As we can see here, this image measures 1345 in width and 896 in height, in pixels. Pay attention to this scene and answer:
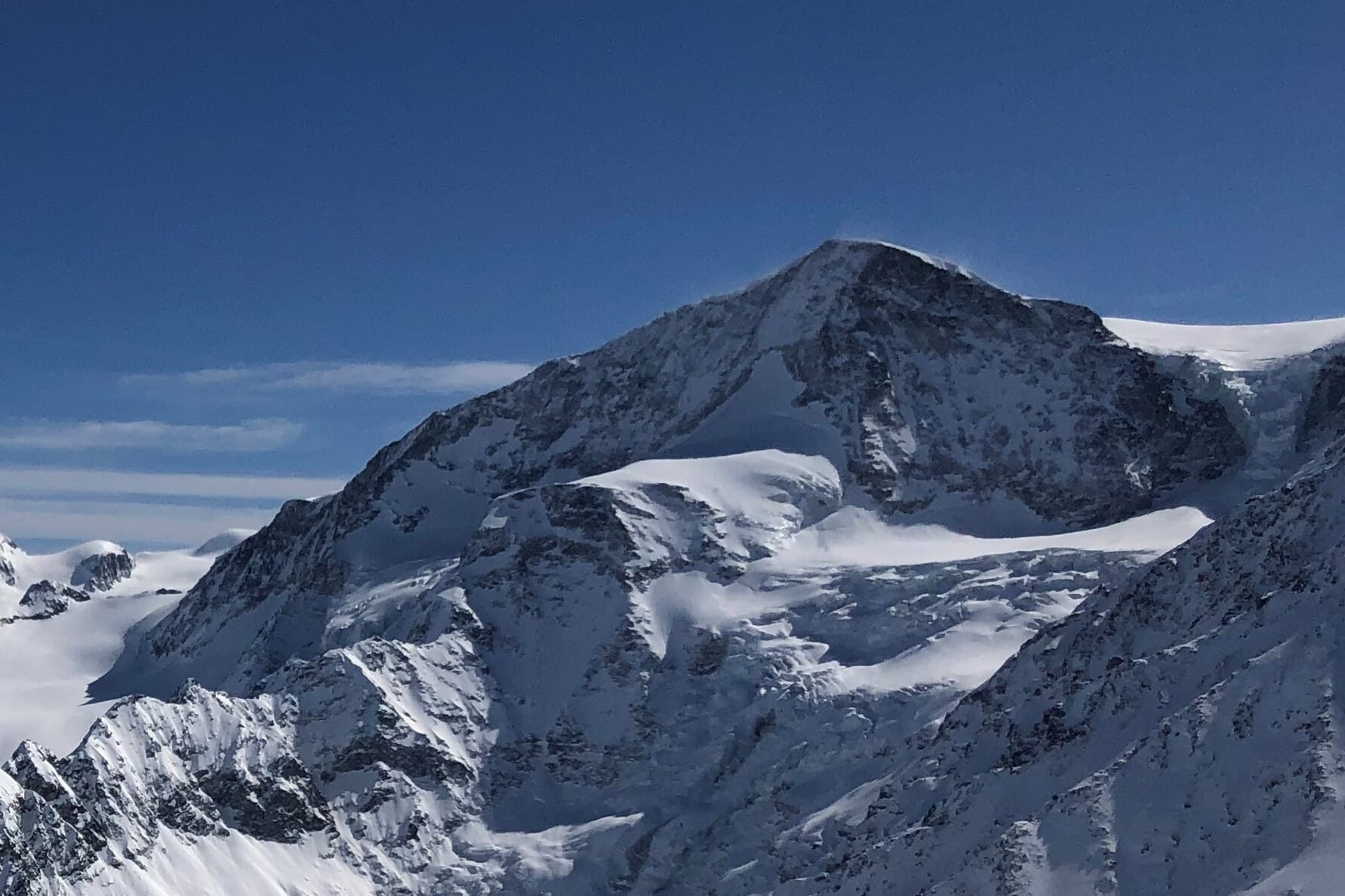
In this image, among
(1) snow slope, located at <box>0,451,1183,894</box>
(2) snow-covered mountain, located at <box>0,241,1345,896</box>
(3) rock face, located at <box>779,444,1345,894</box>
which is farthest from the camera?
(1) snow slope, located at <box>0,451,1183,894</box>

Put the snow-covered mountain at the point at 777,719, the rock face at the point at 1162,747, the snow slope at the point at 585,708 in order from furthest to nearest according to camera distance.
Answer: the snow slope at the point at 585,708, the snow-covered mountain at the point at 777,719, the rock face at the point at 1162,747

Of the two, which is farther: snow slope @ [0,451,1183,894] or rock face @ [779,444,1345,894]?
snow slope @ [0,451,1183,894]

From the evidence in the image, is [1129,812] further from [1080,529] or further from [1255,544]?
[1080,529]

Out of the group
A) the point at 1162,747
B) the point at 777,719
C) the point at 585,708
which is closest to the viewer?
the point at 1162,747

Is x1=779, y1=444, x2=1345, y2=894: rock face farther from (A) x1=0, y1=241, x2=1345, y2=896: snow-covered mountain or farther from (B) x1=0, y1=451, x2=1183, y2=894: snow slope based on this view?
(B) x1=0, y1=451, x2=1183, y2=894: snow slope

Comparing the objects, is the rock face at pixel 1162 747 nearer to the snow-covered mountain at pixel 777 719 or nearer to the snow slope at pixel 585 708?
the snow-covered mountain at pixel 777 719

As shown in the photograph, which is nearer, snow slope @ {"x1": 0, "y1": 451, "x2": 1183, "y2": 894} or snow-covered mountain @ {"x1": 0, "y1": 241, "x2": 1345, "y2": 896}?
snow-covered mountain @ {"x1": 0, "y1": 241, "x2": 1345, "y2": 896}

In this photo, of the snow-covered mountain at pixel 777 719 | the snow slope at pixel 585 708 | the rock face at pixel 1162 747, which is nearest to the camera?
the rock face at pixel 1162 747

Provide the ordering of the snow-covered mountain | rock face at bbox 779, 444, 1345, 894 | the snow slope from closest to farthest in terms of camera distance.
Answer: rock face at bbox 779, 444, 1345, 894 → the snow-covered mountain → the snow slope

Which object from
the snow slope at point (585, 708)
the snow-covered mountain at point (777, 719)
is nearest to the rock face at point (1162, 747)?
the snow-covered mountain at point (777, 719)

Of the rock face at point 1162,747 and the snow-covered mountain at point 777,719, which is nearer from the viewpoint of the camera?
the rock face at point 1162,747

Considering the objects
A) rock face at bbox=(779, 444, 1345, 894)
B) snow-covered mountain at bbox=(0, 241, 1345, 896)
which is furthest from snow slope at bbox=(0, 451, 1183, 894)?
rock face at bbox=(779, 444, 1345, 894)

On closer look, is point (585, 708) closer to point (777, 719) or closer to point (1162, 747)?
point (777, 719)

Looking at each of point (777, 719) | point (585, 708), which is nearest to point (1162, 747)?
point (777, 719)
